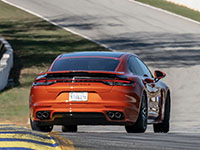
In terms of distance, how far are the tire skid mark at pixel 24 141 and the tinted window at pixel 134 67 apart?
333 centimetres

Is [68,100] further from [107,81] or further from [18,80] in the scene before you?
[18,80]

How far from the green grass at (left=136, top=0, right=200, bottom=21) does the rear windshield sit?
93.8 ft

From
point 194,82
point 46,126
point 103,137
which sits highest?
point 103,137

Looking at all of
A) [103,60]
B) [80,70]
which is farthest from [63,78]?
[103,60]

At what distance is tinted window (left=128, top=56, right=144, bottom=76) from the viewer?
11.6 meters

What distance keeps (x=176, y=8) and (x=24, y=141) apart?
35217 mm

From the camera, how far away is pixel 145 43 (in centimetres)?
3222

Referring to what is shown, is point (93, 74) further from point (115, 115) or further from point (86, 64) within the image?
point (115, 115)

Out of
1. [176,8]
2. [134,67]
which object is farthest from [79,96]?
[176,8]

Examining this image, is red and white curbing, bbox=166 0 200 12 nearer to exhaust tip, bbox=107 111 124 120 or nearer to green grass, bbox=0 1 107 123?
green grass, bbox=0 1 107 123

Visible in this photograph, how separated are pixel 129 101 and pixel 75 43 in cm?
2035

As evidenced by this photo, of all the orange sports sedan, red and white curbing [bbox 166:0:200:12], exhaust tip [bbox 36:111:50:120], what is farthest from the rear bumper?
red and white curbing [bbox 166:0:200:12]

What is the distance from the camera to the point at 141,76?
38.2 ft

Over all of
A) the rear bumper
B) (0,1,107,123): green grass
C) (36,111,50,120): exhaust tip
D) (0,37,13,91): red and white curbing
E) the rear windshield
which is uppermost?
the rear windshield
